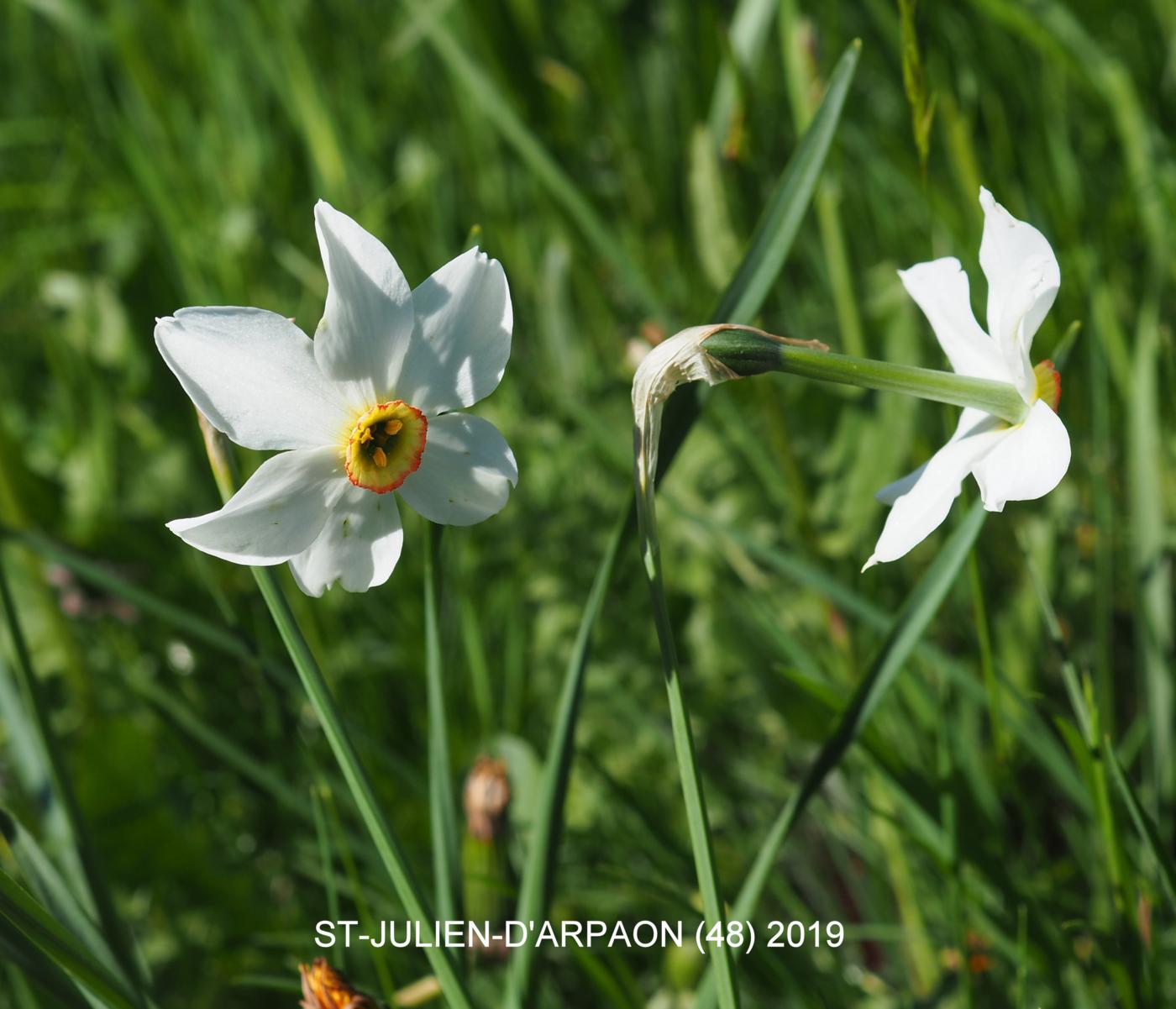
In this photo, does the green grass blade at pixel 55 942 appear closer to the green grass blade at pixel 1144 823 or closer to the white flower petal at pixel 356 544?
the white flower petal at pixel 356 544

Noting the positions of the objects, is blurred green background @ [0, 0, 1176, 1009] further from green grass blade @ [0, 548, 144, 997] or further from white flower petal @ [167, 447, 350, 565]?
white flower petal @ [167, 447, 350, 565]

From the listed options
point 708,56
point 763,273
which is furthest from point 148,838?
point 708,56

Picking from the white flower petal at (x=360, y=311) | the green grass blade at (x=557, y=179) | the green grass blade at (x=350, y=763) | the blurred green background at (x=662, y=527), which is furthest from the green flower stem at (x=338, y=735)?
the green grass blade at (x=557, y=179)

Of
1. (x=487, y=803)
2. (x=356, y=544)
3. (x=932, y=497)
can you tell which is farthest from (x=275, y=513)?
(x=487, y=803)

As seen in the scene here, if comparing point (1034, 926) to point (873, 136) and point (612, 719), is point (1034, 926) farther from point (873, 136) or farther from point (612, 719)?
point (873, 136)

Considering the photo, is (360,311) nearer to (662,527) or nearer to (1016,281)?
(1016,281)

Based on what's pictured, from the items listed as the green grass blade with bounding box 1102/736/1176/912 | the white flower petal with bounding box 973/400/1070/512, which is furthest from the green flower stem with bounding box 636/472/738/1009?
the green grass blade with bounding box 1102/736/1176/912
